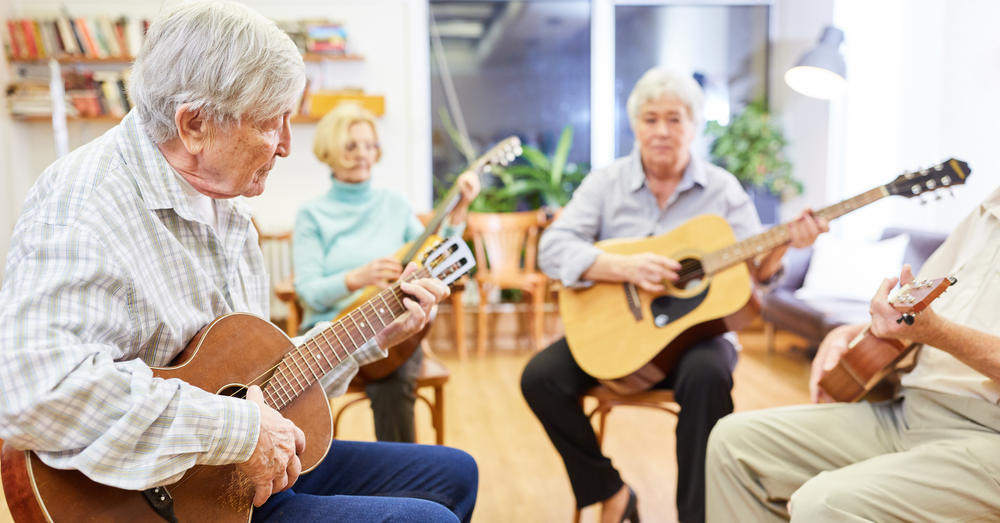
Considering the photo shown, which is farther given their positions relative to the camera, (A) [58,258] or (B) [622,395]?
(B) [622,395]

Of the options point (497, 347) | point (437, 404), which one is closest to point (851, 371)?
point (437, 404)

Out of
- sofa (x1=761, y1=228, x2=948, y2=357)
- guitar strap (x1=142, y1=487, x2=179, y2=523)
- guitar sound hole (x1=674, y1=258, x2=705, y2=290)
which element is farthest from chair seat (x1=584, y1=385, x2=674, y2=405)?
sofa (x1=761, y1=228, x2=948, y2=357)

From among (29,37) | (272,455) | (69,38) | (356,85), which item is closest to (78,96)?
(69,38)

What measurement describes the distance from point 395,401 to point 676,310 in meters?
0.85

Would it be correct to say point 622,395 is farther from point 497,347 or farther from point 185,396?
point 497,347

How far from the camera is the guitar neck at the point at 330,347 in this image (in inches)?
43.4

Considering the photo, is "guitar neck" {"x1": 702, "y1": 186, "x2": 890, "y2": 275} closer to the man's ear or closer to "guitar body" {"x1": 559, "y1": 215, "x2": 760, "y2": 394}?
"guitar body" {"x1": 559, "y1": 215, "x2": 760, "y2": 394}

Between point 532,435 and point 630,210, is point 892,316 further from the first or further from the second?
point 532,435

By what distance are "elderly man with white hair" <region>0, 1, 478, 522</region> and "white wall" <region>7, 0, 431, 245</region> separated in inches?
144

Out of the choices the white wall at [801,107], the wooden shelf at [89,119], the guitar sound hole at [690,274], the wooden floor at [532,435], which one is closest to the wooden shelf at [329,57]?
the wooden shelf at [89,119]

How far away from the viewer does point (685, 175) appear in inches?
79.7

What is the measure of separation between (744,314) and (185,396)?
137 centimetres

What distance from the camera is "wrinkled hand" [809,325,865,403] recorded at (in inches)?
58.2

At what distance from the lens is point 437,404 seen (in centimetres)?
201
